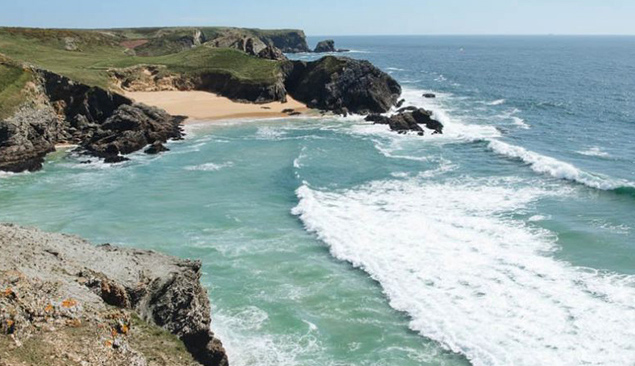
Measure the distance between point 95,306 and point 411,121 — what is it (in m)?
56.1

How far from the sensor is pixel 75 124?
2331 inches

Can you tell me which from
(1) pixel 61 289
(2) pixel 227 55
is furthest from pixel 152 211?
(2) pixel 227 55

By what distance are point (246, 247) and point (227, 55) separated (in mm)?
68584

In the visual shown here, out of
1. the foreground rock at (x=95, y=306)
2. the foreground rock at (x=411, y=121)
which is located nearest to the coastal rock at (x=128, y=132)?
the foreground rock at (x=411, y=121)

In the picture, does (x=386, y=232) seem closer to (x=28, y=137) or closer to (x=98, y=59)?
(x=28, y=137)

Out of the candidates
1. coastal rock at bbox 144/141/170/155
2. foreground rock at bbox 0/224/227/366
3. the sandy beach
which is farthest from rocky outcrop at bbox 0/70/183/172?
foreground rock at bbox 0/224/227/366

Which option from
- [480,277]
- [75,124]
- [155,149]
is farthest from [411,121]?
[480,277]

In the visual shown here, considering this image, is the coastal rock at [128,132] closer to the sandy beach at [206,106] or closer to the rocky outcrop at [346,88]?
the sandy beach at [206,106]

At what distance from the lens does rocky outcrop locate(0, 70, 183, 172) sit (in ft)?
159

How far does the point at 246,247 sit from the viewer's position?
30.0 metres

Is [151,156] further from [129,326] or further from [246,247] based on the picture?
[129,326]

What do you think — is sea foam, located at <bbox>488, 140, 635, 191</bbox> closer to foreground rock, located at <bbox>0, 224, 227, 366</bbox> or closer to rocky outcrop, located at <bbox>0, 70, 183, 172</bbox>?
foreground rock, located at <bbox>0, 224, 227, 366</bbox>

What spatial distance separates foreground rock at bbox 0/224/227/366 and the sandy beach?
54659 millimetres

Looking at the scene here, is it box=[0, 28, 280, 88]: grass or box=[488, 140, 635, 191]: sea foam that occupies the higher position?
box=[0, 28, 280, 88]: grass
